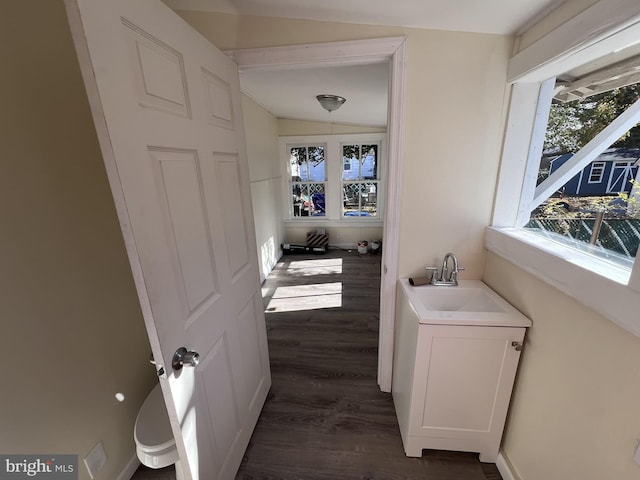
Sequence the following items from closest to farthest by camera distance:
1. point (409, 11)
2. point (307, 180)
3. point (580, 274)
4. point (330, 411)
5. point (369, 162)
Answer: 1. point (580, 274)
2. point (409, 11)
3. point (330, 411)
4. point (369, 162)
5. point (307, 180)

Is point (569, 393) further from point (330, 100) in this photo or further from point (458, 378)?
point (330, 100)

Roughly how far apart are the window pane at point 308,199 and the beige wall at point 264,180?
0.34 metres

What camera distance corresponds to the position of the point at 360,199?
191 inches

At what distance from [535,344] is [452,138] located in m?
1.05

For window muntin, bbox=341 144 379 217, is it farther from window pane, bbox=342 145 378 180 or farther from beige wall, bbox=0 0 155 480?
beige wall, bbox=0 0 155 480

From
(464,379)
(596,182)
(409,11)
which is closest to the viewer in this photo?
(596,182)

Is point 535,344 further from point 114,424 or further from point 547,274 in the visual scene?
point 114,424

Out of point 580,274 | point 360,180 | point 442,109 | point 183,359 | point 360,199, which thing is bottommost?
point 183,359

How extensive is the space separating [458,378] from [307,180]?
4144 mm

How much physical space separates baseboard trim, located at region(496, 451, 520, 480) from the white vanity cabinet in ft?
0.11

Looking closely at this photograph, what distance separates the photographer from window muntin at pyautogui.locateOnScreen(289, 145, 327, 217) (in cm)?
471

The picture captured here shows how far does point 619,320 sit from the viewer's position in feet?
2.42

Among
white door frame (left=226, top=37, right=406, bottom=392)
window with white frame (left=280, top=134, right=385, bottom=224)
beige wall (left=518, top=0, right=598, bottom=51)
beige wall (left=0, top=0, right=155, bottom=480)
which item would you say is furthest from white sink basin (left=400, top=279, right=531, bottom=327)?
window with white frame (left=280, top=134, right=385, bottom=224)

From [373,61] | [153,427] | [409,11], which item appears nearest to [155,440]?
[153,427]
